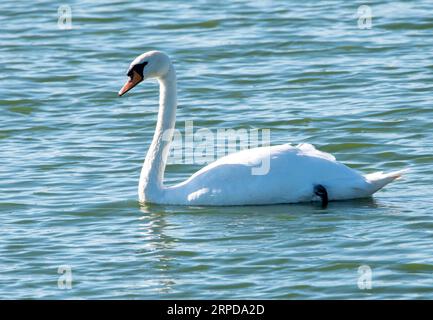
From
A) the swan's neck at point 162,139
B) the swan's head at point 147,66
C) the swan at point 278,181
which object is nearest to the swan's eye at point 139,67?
the swan's head at point 147,66

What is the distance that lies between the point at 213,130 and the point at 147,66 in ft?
9.20

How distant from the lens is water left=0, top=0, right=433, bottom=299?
1033 cm

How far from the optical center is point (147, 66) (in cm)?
1257

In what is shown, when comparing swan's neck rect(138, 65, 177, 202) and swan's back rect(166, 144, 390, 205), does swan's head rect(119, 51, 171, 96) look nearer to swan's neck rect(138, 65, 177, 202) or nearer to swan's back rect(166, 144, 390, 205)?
swan's neck rect(138, 65, 177, 202)

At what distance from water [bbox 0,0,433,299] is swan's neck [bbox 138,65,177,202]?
306 millimetres

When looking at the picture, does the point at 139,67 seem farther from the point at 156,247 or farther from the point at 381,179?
the point at 381,179

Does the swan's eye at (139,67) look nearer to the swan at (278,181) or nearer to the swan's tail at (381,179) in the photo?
the swan at (278,181)

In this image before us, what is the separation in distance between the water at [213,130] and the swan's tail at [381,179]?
17cm

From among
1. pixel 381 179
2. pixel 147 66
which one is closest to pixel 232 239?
pixel 381 179

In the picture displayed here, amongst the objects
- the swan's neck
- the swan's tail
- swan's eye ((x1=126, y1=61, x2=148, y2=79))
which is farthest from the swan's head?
the swan's tail

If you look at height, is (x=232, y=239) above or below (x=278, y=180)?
below

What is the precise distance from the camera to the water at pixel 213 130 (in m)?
10.3

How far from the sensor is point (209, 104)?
1653 centimetres

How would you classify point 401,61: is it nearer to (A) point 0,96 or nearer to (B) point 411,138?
(B) point 411,138
